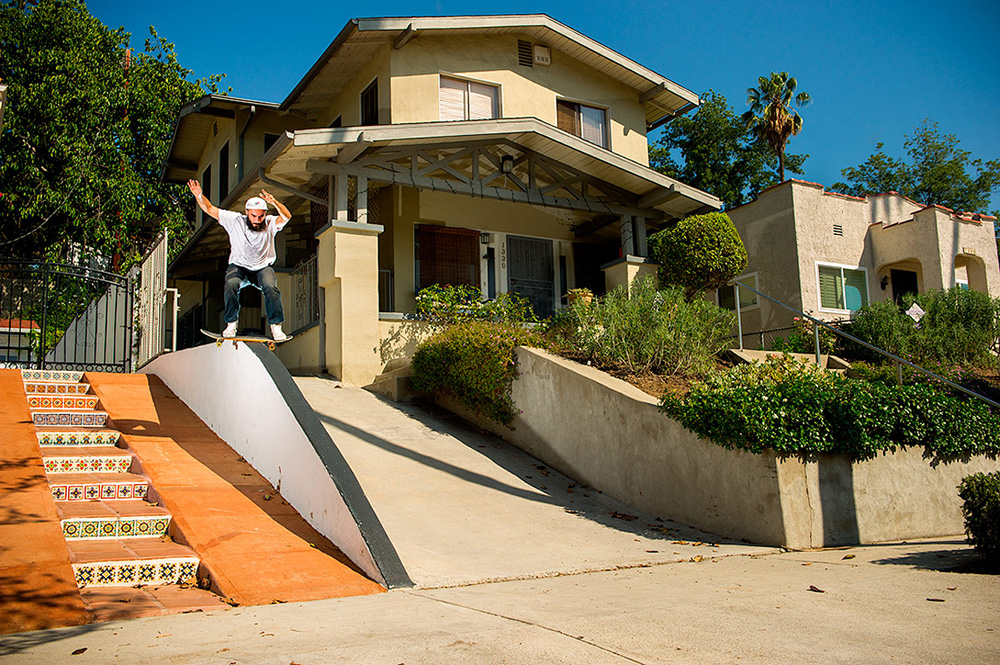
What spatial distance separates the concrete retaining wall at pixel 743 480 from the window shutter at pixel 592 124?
30.4ft

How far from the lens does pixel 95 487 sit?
20.5ft

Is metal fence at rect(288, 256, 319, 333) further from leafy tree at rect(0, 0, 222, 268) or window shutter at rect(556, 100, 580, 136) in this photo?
leafy tree at rect(0, 0, 222, 268)

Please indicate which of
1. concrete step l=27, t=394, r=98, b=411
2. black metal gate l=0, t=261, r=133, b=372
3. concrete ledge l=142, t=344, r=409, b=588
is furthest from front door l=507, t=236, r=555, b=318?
concrete step l=27, t=394, r=98, b=411

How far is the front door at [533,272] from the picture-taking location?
1689 cm

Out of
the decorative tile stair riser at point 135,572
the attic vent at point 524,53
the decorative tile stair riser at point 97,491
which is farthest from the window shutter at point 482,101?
the decorative tile stair riser at point 135,572

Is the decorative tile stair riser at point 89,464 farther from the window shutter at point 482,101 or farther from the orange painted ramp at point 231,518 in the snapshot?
the window shutter at point 482,101

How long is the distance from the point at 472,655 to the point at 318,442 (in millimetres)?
3286

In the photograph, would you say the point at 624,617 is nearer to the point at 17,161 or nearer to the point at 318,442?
the point at 318,442

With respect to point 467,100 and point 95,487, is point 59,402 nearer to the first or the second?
point 95,487

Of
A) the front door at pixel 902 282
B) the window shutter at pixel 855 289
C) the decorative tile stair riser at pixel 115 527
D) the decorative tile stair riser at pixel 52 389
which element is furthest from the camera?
the front door at pixel 902 282

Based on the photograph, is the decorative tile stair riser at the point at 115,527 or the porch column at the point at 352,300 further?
the porch column at the point at 352,300

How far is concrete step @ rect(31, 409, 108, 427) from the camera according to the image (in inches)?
322

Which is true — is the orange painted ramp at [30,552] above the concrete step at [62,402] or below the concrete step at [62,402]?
below

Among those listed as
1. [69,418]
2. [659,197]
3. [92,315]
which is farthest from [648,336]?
[92,315]
